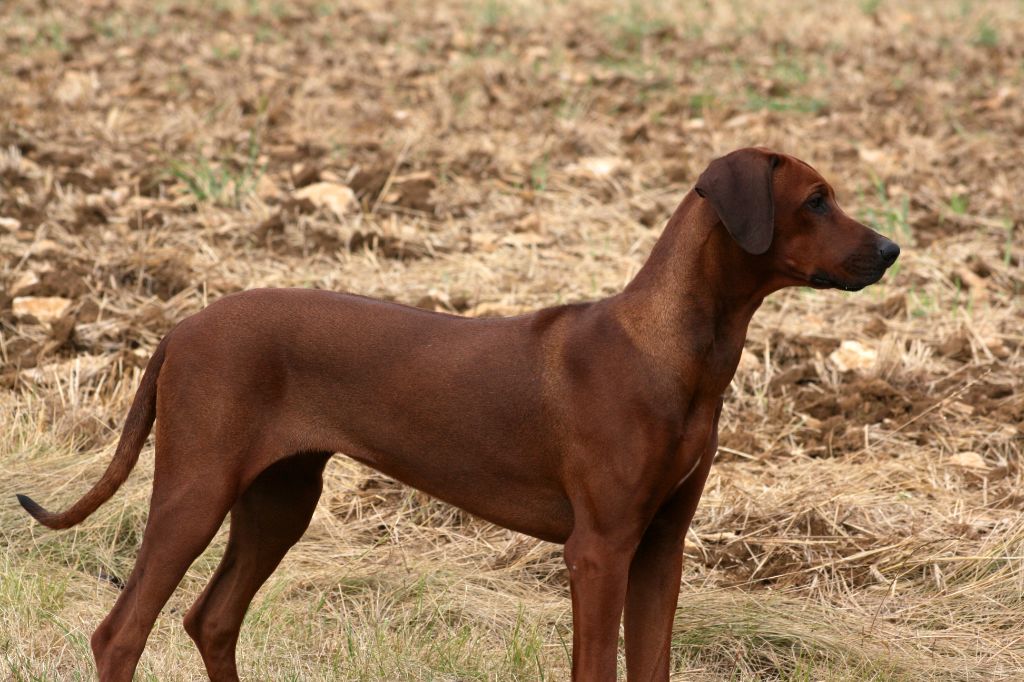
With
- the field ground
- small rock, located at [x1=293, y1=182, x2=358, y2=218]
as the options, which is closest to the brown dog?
the field ground

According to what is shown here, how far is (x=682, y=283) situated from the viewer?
3557 millimetres

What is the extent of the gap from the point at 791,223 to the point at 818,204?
89mm

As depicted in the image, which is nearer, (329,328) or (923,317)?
(329,328)

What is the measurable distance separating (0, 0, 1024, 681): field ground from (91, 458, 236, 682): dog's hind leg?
414mm

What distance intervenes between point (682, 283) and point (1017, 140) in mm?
7195

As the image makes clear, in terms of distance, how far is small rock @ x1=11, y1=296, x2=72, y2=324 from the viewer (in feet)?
21.7

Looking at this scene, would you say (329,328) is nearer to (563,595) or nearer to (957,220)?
(563,595)

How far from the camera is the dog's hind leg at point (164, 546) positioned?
368 cm

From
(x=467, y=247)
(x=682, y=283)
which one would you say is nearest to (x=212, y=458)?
(x=682, y=283)

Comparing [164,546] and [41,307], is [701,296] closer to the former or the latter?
[164,546]

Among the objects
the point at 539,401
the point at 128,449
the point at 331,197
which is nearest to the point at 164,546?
the point at 128,449

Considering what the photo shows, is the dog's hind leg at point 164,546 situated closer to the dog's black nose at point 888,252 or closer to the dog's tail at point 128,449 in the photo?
the dog's tail at point 128,449

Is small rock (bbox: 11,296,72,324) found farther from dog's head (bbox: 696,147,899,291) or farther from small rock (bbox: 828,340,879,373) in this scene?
dog's head (bbox: 696,147,899,291)

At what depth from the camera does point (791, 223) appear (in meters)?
3.47
